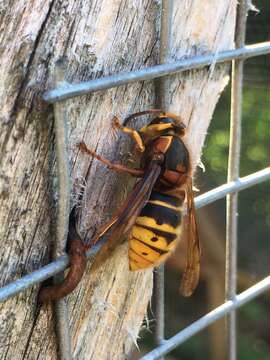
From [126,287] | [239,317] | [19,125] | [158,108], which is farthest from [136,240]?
[239,317]

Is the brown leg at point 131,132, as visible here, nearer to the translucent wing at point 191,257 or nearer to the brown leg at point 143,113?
the brown leg at point 143,113

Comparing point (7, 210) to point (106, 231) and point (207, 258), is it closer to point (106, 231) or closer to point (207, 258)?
point (106, 231)

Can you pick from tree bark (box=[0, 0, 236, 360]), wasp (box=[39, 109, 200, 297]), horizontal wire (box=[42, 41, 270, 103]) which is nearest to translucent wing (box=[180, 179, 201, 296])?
wasp (box=[39, 109, 200, 297])

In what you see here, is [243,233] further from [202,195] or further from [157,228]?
[157,228]

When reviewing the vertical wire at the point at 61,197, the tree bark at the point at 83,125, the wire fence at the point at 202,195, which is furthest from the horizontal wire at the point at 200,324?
the vertical wire at the point at 61,197

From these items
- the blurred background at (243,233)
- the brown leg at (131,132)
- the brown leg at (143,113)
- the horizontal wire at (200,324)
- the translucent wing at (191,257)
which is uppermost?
the blurred background at (243,233)

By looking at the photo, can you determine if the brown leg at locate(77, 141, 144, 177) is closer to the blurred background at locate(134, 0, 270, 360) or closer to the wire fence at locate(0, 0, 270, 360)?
the wire fence at locate(0, 0, 270, 360)
